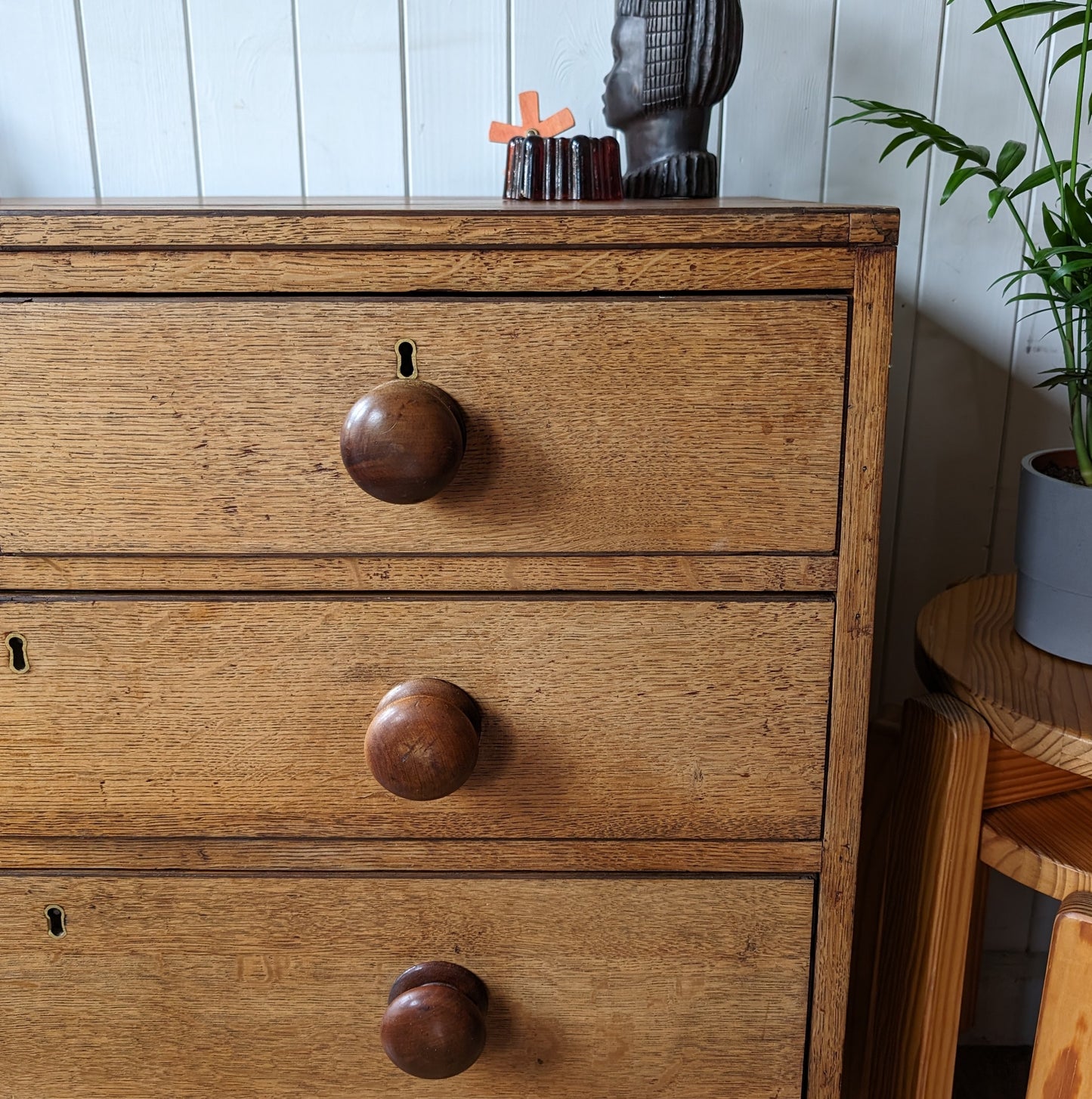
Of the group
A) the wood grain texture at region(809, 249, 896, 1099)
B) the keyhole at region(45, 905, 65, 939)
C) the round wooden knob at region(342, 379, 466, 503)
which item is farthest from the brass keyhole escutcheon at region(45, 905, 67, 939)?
the wood grain texture at region(809, 249, 896, 1099)

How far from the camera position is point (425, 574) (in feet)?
1.91

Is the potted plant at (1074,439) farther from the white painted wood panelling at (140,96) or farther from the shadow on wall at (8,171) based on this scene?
the shadow on wall at (8,171)

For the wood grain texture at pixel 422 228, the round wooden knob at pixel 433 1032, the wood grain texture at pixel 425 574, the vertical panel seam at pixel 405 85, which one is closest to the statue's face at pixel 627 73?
the vertical panel seam at pixel 405 85

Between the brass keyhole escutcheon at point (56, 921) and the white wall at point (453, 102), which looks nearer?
the brass keyhole escutcheon at point (56, 921)

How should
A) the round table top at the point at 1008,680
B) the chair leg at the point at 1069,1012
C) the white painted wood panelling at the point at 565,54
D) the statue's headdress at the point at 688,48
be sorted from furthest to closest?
1. the white painted wood panelling at the point at 565,54
2. the statue's headdress at the point at 688,48
3. the round table top at the point at 1008,680
4. the chair leg at the point at 1069,1012

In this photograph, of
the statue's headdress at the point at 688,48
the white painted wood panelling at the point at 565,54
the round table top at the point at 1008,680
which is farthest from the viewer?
the white painted wood panelling at the point at 565,54

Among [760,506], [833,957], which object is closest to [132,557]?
[760,506]

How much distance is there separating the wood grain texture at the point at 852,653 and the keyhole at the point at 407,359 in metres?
0.24

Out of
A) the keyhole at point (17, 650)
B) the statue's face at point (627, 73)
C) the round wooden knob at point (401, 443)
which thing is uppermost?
the statue's face at point (627, 73)

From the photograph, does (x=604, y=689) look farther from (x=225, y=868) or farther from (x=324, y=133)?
(x=324, y=133)

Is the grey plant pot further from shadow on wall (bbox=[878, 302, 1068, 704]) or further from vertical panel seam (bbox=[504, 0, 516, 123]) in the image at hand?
vertical panel seam (bbox=[504, 0, 516, 123])

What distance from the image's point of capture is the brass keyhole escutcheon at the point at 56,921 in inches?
25.2

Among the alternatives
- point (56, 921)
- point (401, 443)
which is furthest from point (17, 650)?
point (401, 443)

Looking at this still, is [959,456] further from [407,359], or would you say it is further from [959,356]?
[407,359]
